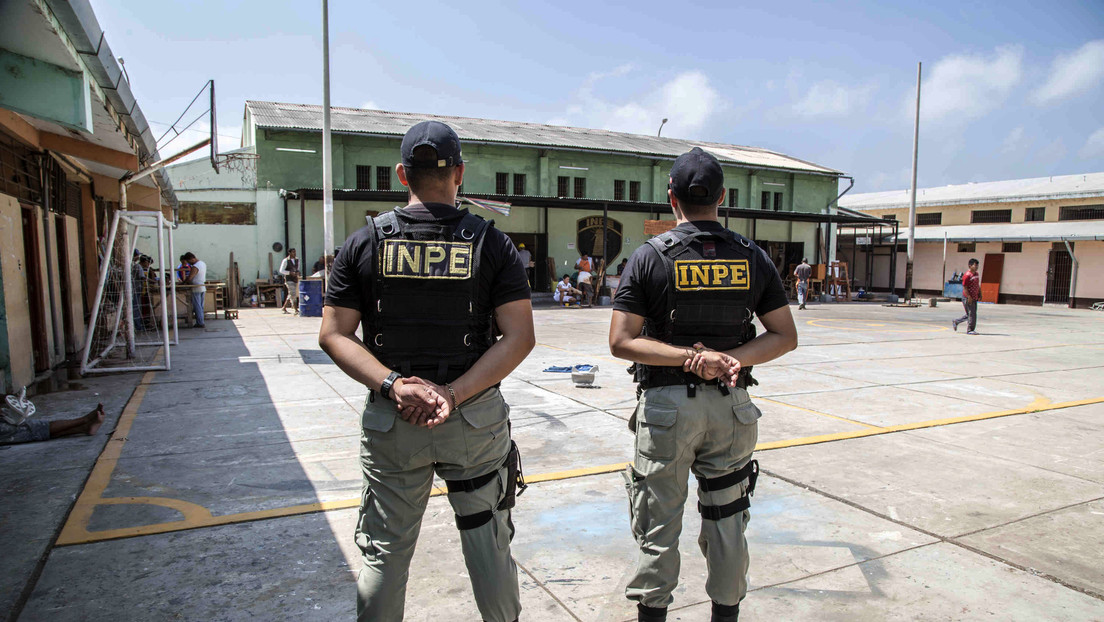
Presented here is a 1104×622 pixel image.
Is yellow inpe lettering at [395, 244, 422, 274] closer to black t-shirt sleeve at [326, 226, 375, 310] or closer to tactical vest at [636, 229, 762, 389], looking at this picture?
black t-shirt sleeve at [326, 226, 375, 310]

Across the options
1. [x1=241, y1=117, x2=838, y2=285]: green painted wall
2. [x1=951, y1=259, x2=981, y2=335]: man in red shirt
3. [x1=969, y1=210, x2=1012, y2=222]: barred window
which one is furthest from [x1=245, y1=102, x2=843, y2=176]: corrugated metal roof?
[x1=951, y1=259, x2=981, y2=335]: man in red shirt

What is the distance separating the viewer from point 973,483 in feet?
14.0

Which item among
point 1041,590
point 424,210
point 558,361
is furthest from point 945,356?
point 424,210

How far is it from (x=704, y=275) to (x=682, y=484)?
0.80 meters

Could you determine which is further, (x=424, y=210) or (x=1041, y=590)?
(x=1041, y=590)

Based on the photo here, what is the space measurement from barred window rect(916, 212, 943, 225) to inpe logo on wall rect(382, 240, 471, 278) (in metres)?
36.0

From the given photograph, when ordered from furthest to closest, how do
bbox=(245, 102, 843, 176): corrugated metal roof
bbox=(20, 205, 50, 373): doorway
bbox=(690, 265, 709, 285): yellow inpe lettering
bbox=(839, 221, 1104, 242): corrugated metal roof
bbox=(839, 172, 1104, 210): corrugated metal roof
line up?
bbox=(839, 172, 1104, 210): corrugated metal roof → bbox=(839, 221, 1104, 242): corrugated metal roof → bbox=(245, 102, 843, 176): corrugated metal roof → bbox=(20, 205, 50, 373): doorway → bbox=(690, 265, 709, 285): yellow inpe lettering

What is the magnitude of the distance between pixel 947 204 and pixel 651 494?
35.1 meters

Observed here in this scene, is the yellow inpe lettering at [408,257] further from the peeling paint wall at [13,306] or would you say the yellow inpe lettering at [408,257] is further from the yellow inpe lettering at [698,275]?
the peeling paint wall at [13,306]

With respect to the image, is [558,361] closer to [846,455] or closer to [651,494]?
[846,455]

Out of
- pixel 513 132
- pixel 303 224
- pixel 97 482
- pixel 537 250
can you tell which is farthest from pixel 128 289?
pixel 513 132

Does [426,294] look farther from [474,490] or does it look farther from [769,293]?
[769,293]

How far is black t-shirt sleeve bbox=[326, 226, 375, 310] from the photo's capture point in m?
2.12

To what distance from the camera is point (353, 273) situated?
2139 millimetres
